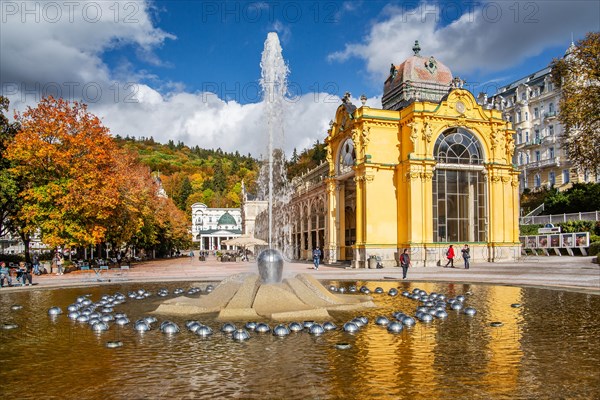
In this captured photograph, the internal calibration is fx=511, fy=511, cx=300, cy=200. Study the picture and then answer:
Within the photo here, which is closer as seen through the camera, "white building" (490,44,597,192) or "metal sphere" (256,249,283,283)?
"metal sphere" (256,249,283,283)

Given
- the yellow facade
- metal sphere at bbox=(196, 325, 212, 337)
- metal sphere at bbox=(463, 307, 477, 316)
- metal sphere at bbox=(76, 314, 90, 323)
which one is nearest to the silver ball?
metal sphere at bbox=(196, 325, 212, 337)

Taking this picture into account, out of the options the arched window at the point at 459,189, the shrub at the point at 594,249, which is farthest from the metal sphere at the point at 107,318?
the shrub at the point at 594,249

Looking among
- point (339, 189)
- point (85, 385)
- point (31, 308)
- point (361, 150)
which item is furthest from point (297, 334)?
point (339, 189)

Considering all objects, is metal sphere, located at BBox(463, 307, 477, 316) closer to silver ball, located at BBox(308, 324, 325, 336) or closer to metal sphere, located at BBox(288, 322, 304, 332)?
silver ball, located at BBox(308, 324, 325, 336)

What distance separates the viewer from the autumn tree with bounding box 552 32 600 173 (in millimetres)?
31734

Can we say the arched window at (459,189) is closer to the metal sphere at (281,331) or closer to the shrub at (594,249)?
the shrub at (594,249)

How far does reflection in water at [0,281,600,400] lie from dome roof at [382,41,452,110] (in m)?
35.9

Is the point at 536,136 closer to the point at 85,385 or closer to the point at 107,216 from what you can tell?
the point at 107,216

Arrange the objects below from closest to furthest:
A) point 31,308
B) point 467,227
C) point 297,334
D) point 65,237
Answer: point 297,334
point 31,308
point 65,237
point 467,227

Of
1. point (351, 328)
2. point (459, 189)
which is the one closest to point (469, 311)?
point (351, 328)

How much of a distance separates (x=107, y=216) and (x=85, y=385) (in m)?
35.7

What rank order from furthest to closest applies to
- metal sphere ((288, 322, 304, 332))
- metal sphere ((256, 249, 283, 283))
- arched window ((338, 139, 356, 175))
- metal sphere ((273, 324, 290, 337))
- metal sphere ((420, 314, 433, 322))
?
arched window ((338, 139, 356, 175))
metal sphere ((256, 249, 283, 283))
metal sphere ((420, 314, 433, 322))
metal sphere ((288, 322, 304, 332))
metal sphere ((273, 324, 290, 337))

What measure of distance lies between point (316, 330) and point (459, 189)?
35.1m

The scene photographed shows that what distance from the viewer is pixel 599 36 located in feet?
104
